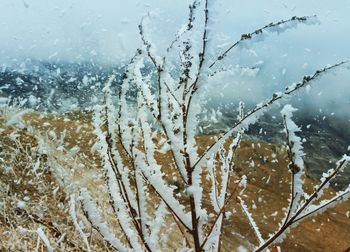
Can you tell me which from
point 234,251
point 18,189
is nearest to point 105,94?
point 18,189

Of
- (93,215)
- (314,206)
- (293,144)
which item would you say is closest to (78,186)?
(93,215)

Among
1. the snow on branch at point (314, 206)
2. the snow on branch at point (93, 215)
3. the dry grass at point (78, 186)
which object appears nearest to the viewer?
the snow on branch at point (314, 206)

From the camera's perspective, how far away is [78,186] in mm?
4531

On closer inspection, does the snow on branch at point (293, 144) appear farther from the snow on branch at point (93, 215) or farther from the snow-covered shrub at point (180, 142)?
the snow on branch at point (93, 215)

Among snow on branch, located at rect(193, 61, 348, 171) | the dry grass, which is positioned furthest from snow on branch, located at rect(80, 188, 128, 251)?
the dry grass

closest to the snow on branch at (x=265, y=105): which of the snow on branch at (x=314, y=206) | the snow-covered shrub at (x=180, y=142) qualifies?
the snow-covered shrub at (x=180, y=142)

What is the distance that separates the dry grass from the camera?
531 cm

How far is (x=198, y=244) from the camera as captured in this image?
144 cm

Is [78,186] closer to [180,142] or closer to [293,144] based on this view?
[180,142]

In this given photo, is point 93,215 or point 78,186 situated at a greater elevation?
point 78,186

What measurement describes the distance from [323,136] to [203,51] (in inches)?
4559

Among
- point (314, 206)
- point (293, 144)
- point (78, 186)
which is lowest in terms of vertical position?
point (314, 206)

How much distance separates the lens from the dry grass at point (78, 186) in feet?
17.4

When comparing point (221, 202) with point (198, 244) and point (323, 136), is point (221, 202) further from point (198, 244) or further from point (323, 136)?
point (323, 136)
